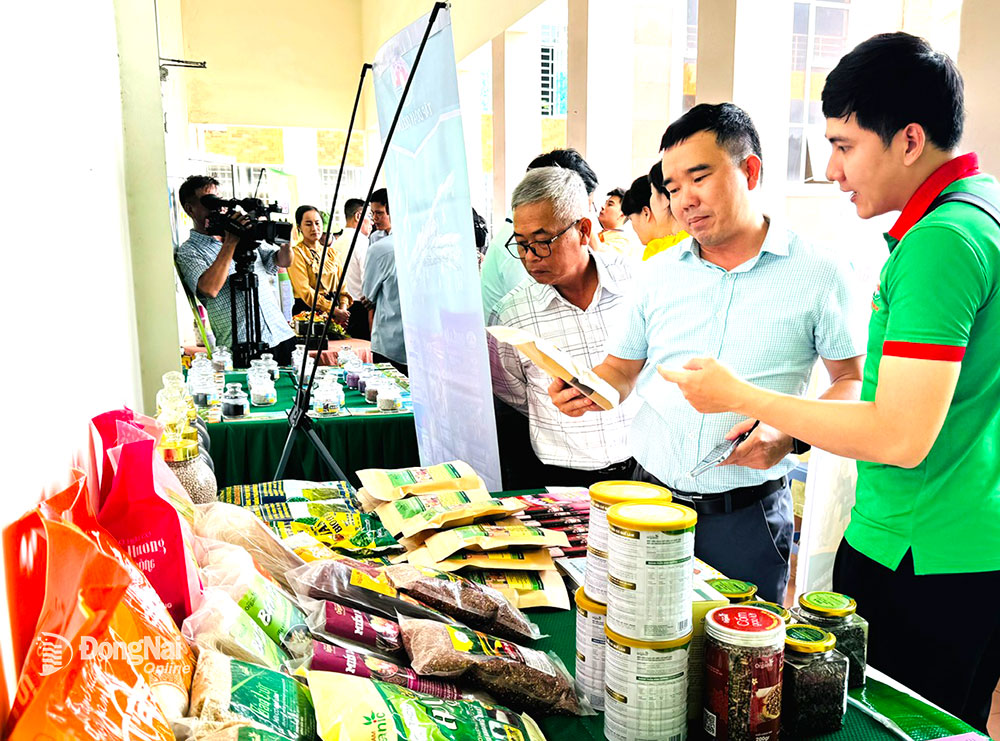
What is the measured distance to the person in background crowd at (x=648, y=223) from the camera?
3000mm

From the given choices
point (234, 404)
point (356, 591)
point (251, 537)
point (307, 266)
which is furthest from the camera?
point (307, 266)

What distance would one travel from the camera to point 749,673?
790mm

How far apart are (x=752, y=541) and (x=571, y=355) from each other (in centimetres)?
73

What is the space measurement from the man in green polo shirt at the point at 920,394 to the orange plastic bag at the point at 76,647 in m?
0.94

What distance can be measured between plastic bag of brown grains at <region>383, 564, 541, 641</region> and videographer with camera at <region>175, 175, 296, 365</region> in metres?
2.31

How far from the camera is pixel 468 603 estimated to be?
42.9 inches

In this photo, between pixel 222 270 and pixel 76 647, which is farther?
pixel 222 270

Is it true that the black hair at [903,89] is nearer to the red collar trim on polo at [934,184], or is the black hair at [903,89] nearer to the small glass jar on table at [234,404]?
the red collar trim on polo at [934,184]

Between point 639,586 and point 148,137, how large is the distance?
7.51 ft

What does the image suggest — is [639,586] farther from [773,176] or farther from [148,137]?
[773,176]

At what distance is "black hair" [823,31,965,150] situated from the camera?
47.9 inches

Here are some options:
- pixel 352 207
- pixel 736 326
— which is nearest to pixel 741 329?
pixel 736 326

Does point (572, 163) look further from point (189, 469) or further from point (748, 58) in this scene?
point (189, 469)

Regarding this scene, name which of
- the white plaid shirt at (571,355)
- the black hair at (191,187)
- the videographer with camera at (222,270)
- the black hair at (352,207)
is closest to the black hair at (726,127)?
the white plaid shirt at (571,355)
